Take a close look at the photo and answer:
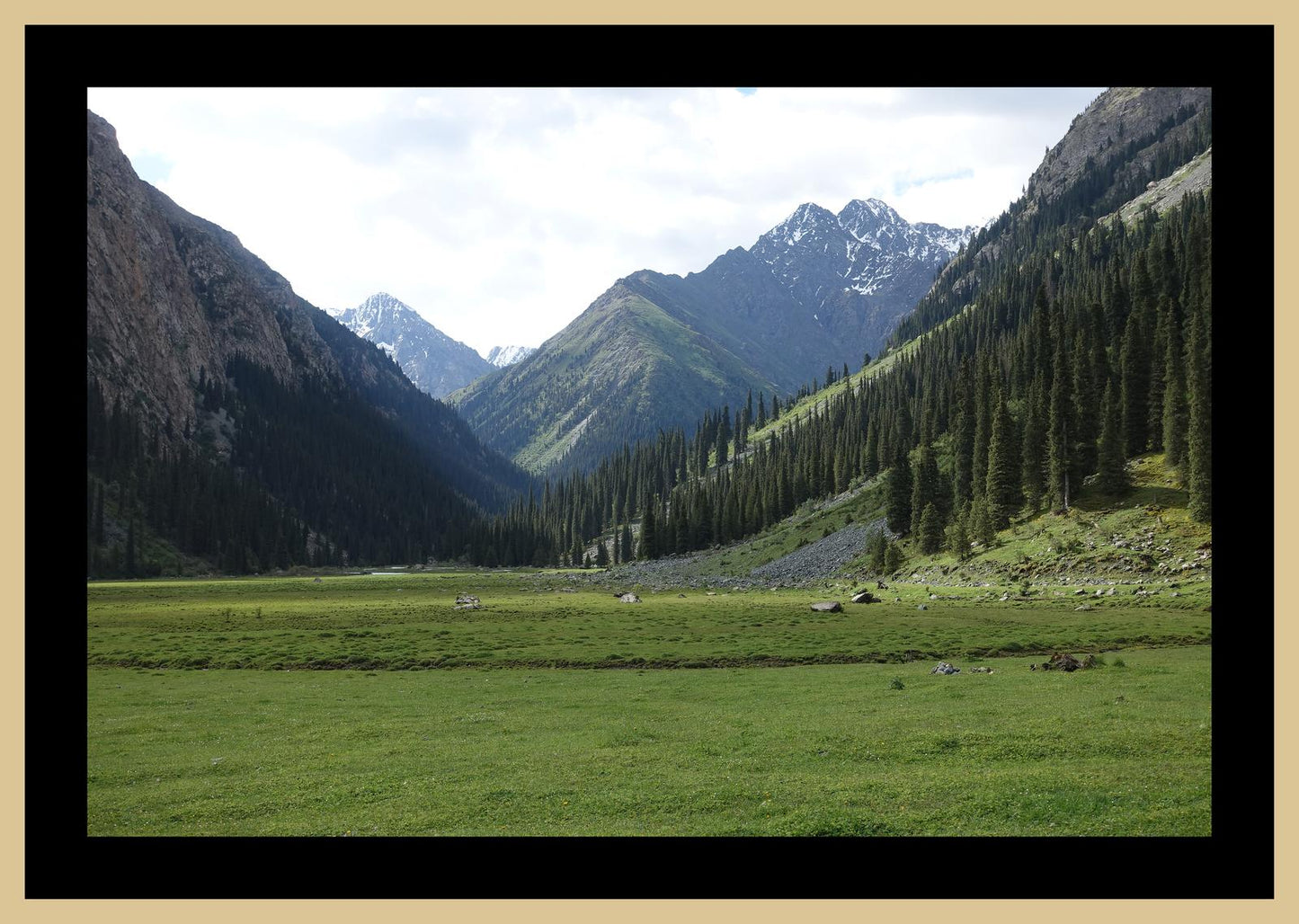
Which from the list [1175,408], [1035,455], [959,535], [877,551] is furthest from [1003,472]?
[1175,408]

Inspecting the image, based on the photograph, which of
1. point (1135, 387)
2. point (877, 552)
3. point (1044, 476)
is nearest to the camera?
point (1135, 387)

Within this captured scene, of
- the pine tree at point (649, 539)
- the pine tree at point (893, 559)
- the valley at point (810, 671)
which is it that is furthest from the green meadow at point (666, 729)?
the pine tree at point (649, 539)

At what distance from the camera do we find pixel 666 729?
20.4 meters

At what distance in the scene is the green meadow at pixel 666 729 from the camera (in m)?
12.7

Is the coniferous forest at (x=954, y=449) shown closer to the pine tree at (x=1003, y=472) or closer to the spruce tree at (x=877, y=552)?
the pine tree at (x=1003, y=472)

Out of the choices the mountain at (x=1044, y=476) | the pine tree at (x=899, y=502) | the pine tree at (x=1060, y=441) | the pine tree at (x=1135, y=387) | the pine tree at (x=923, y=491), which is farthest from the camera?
the pine tree at (x=899, y=502)

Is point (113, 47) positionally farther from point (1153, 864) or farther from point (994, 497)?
point (994, 497)

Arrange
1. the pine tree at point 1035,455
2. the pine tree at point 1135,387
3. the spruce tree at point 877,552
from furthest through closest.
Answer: the spruce tree at point 877,552 < the pine tree at point 1035,455 < the pine tree at point 1135,387

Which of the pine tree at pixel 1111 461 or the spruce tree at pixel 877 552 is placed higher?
the pine tree at pixel 1111 461

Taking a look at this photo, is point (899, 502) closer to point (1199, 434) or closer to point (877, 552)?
point (877, 552)

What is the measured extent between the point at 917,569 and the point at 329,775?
76729 mm

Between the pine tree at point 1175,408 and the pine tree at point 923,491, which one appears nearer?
the pine tree at point 1175,408

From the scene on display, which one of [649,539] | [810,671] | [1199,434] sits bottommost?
[649,539]

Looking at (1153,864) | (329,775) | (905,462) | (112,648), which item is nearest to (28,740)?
(329,775)
